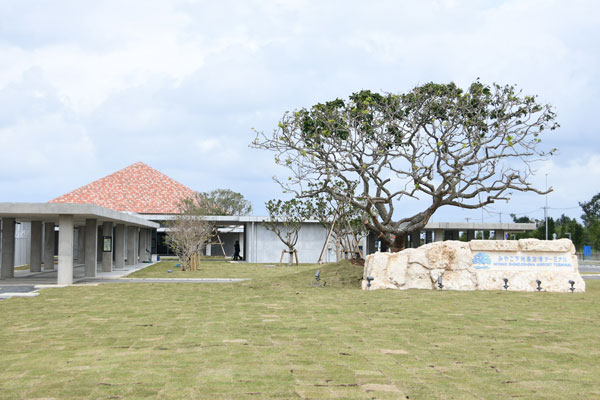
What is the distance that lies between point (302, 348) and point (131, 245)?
33283 millimetres

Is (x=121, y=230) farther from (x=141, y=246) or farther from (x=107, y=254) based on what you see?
(x=141, y=246)

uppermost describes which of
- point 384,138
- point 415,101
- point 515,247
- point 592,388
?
point 415,101

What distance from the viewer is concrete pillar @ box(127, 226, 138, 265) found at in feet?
126

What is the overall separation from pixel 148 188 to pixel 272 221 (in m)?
47.2

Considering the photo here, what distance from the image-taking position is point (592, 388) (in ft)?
19.8

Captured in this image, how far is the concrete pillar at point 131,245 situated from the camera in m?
38.5

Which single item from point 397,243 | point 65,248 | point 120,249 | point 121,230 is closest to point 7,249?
point 65,248

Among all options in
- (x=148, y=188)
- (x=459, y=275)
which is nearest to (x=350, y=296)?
(x=459, y=275)

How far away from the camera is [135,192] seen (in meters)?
79.9

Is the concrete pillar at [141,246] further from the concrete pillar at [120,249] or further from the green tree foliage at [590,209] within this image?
the green tree foliage at [590,209]

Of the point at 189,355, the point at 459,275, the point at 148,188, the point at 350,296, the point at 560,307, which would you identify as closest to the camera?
the point at 189,355

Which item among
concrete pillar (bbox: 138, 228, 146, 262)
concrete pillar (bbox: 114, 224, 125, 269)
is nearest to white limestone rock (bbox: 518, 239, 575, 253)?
concrete pillar (bbox: 114, 224, 125, 269)

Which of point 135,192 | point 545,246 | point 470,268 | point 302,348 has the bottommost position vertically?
point 302,348

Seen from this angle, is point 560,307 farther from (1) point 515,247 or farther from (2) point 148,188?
(2) point 148,188
